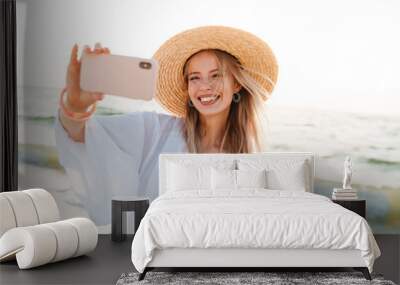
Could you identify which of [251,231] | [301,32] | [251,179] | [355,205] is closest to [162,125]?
[251,179]

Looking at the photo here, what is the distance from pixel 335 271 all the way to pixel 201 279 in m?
1.17

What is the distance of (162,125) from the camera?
770 centimetres

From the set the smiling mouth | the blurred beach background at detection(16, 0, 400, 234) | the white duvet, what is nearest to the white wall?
the blurred beach background at detection(16, 0, 400, 234)

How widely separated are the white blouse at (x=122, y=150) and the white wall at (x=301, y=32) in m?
0.82

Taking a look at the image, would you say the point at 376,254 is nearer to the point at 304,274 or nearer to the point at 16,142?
the point at 304,274

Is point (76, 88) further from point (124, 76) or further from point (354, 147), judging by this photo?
point (354, 147)

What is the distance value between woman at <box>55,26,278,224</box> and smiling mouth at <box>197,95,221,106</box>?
11 mm

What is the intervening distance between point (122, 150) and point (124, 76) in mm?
857

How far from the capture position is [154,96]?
7.69m

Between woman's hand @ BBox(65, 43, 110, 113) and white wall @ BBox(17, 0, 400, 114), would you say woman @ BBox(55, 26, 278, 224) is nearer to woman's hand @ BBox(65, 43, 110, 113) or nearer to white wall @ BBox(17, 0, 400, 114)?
woman's hand @ BBox(65, 43, 110, 113)

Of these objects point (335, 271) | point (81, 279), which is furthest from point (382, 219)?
point (81, 279)

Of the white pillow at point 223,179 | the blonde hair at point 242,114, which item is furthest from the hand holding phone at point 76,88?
the white pillow at point 223,179

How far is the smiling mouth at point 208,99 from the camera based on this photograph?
25.0ft

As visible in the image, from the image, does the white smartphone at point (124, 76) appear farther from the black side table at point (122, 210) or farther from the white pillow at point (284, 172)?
the white pillow at point (284, 172)
